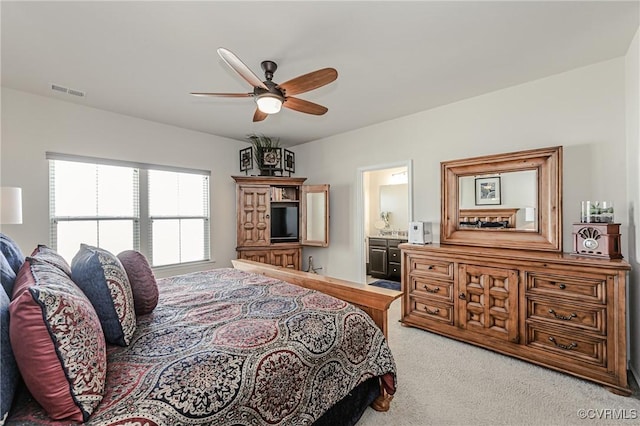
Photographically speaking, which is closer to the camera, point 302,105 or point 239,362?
point 239,362

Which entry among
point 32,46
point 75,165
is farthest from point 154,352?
point 75,165

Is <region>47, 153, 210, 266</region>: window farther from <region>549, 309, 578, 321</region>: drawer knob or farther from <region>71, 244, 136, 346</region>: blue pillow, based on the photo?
<region>549, 309, 578, 321</region>: drawer knob

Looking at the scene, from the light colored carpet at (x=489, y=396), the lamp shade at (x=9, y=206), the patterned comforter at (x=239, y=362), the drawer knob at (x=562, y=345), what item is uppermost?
the lamp shade at (x=9, y=206)

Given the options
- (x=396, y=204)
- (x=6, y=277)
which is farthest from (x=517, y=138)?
(x=6, y=277)

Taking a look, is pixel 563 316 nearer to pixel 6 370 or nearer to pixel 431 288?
pixel 431 288

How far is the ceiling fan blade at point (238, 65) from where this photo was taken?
162 centimetres

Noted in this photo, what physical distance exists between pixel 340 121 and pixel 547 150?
7.95 ft

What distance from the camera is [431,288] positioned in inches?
122

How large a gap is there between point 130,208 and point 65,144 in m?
0.99

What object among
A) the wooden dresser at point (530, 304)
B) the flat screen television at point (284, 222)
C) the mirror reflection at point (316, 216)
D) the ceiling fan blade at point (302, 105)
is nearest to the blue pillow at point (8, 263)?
the ceiling fan blade at point (302, 105)

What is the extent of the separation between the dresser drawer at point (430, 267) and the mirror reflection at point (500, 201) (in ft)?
1.87

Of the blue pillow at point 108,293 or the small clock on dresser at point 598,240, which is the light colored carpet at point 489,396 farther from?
the blue pillow at point 108,293

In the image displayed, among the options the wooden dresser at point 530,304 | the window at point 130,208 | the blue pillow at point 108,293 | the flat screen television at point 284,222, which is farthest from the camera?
the flat screen television at point 284,222

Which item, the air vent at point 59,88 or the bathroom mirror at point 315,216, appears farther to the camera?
the bathroom mirror at point 315,216
